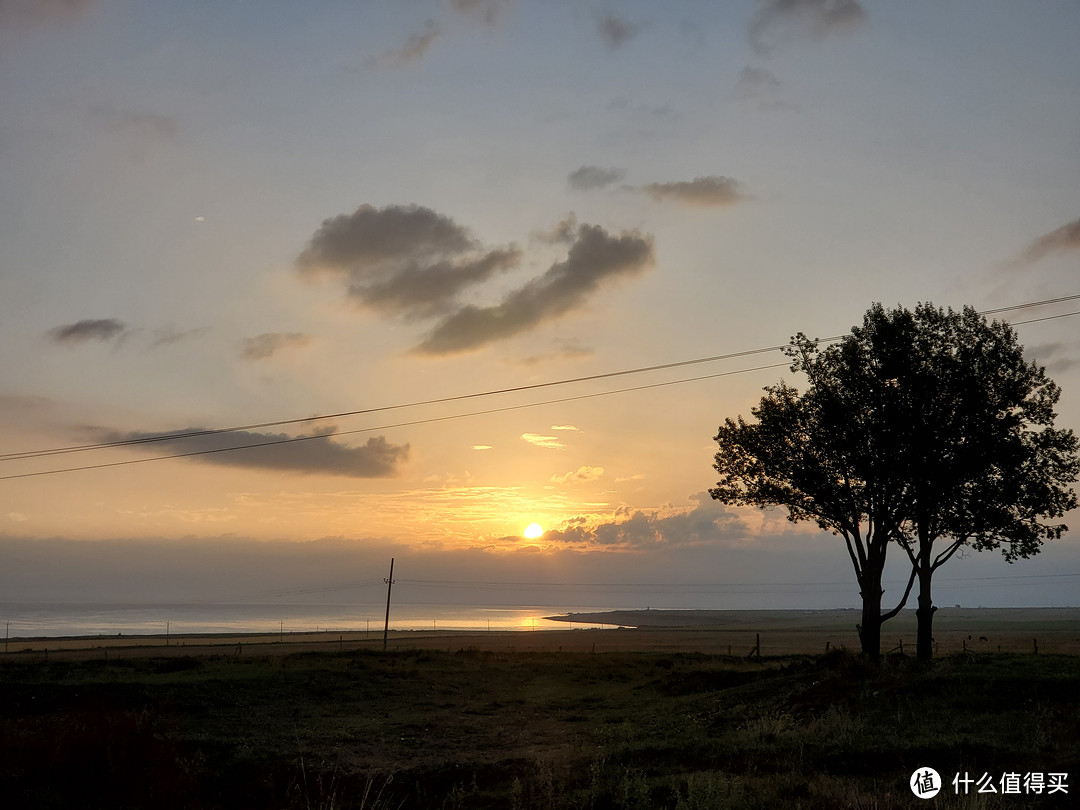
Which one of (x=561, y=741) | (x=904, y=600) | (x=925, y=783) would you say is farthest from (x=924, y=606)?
(x=925, y=783)

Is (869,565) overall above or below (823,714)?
above

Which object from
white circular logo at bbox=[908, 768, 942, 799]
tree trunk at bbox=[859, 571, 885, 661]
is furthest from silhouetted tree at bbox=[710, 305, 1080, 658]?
white circular logo at bbox=[908, 768, 942, 799]

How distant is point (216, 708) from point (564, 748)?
67.8 feet

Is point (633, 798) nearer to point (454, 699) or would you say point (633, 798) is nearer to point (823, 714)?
point (823, 714)

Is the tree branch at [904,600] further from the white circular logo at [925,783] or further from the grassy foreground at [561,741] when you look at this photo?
the white circular logo at [925,783]

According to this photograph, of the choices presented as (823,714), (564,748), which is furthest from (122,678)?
(823,714)

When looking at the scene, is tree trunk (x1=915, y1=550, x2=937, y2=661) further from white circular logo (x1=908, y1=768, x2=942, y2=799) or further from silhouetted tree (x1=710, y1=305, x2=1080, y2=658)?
white circular logo (x1=908, y1=768, x2=942, y2=799)

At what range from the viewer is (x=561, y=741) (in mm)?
27344

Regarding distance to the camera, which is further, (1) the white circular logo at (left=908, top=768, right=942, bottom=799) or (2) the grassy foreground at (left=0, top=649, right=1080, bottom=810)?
(2) the grassy foreground at (left=0, top=649, right=1080, bottom=810)

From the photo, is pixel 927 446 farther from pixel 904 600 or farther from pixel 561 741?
pixel 561 741

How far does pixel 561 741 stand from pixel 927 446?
2169cm

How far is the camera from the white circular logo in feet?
50.1

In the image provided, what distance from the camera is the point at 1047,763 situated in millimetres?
16922

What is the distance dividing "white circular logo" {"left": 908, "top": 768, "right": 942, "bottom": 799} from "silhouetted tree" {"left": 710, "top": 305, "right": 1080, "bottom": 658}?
72.6 feet
